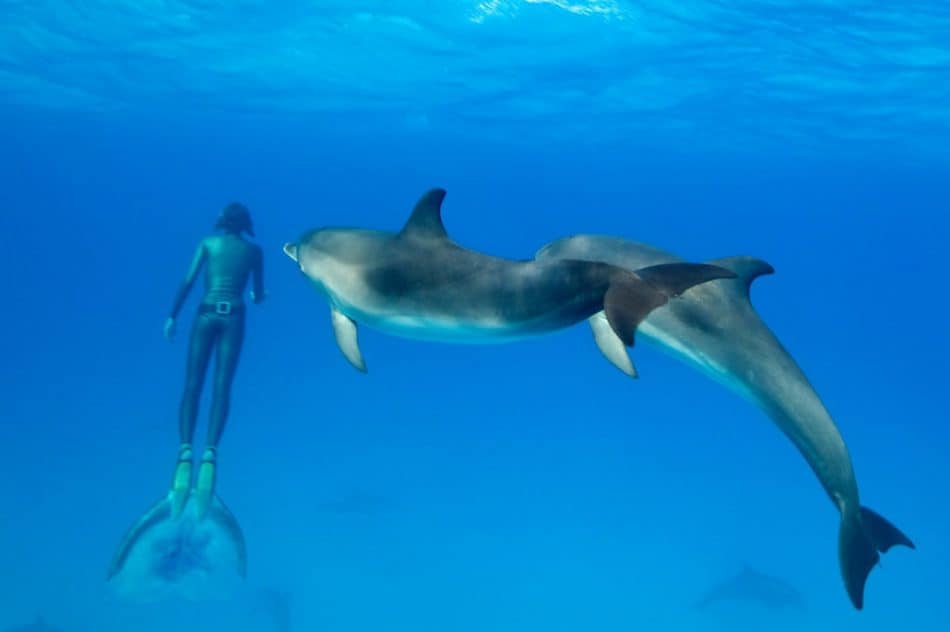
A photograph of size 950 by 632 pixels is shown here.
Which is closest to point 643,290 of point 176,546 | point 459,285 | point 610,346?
point 459,285

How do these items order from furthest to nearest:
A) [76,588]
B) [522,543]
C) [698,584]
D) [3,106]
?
[3,106] < [522,543] < [698,584] < [76,588]

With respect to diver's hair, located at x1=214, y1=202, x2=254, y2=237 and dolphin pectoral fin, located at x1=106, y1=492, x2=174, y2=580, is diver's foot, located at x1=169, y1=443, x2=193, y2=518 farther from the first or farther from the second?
diver's hair, located at x1=214, y1=202, x2=254, y2=237

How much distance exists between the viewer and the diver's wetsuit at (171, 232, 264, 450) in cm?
1393

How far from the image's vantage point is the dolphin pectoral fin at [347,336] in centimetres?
557

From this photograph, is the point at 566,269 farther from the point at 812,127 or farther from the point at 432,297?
the point at 812,127

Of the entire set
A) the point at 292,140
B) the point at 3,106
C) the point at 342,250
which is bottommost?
the point at 342,250

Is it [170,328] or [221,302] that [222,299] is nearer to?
[221,302]

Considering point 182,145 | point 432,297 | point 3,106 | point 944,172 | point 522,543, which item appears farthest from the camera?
point 182,145

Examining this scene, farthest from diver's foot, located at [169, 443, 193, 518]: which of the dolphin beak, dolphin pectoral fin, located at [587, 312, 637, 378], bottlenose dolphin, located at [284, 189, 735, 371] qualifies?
dolphin pectoral fin, located at [587, 312, 637, 378]

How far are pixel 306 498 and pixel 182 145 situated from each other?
45157 millimetres

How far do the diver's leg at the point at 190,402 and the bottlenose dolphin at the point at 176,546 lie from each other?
0.25m

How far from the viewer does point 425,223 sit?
4.82 metres

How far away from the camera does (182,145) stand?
2559 inches

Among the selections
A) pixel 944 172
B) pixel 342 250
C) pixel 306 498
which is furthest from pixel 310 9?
pixel 944 172
